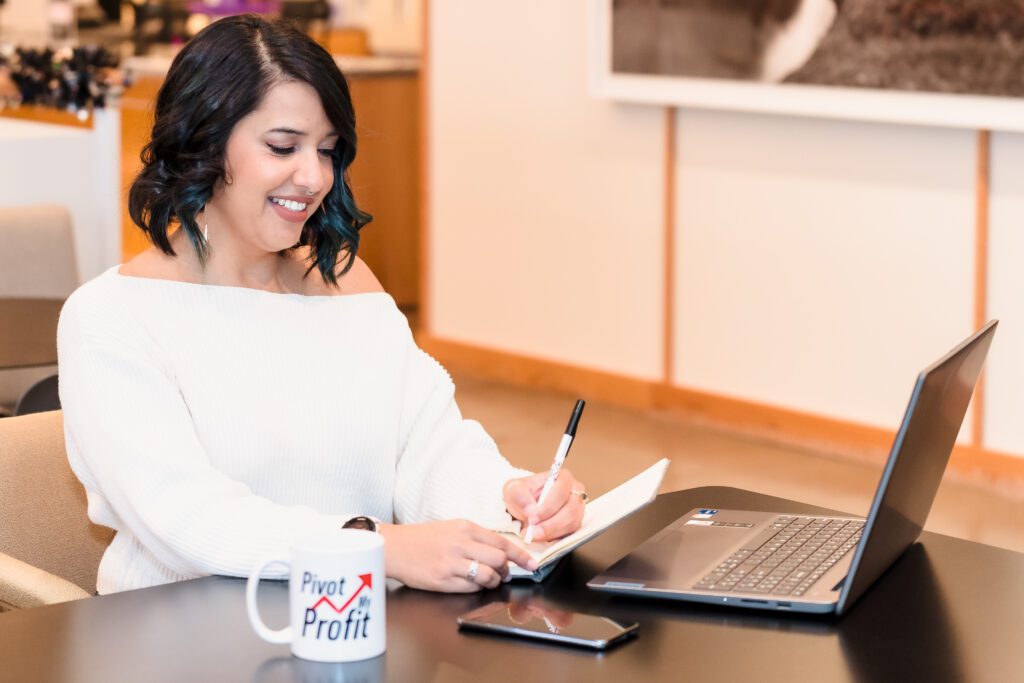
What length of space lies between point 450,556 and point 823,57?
3299 millimetres

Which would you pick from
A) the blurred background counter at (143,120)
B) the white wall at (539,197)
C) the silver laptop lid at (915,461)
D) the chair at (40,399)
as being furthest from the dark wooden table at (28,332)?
the white wall at (539,197)

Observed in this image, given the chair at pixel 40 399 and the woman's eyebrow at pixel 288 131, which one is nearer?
the woman's eyebrow at pixel 288 131

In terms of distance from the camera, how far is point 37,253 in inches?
138

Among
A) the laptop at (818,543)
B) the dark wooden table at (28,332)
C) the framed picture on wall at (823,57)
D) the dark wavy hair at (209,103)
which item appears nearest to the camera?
the laptop at (818,543)

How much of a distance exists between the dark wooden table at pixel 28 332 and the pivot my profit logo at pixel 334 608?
6.36ft

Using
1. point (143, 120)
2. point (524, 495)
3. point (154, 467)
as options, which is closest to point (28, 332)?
point (143, 120)

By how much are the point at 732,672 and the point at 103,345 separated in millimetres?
793

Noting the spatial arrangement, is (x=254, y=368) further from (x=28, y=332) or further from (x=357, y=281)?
(x=28, y=332)

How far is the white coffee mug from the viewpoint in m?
1.28

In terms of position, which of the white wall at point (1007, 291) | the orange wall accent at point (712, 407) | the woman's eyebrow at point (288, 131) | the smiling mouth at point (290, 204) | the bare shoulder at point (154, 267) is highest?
the woman's eyebrow at point (288, 131)

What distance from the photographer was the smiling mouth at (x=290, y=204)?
5.80 feet

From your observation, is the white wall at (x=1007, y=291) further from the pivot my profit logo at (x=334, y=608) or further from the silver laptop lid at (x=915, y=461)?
the pivot my profit logo at (x=334, y=608)

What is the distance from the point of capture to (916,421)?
1.35 meters

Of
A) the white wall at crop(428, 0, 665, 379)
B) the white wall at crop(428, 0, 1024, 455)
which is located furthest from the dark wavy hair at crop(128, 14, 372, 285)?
the white wall at crop(428, 0, 665, 379)
